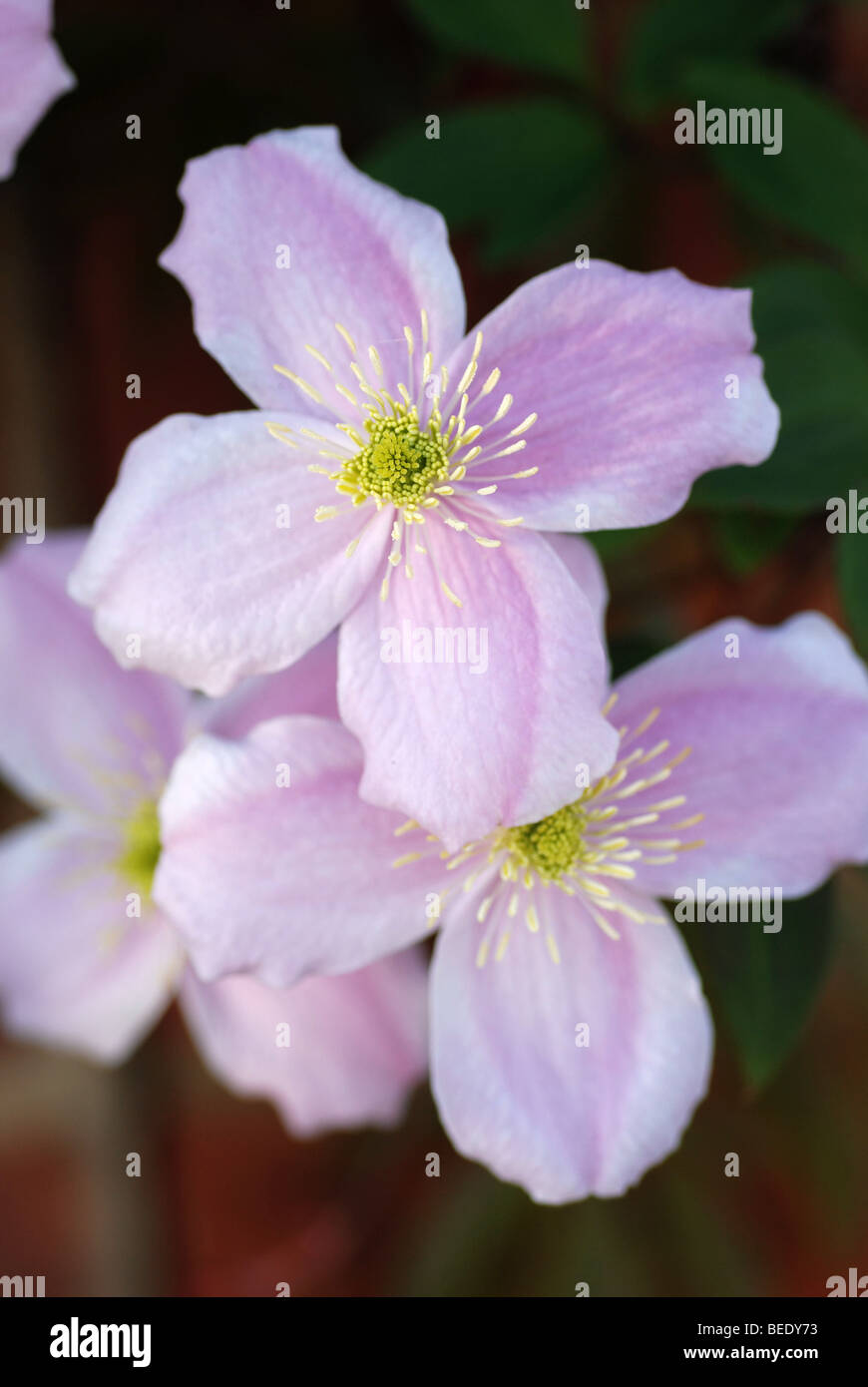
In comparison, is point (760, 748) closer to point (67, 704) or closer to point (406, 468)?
point (406, 468)

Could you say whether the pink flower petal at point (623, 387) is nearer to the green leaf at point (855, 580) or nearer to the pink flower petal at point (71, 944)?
the green leaf at point (855, 580)

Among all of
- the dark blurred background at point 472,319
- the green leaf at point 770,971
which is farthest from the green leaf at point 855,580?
the green leaf at point 770,971

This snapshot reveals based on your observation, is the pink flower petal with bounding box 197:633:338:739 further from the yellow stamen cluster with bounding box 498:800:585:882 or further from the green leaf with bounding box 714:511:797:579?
the green leaf with bounding box 714:511:797:579

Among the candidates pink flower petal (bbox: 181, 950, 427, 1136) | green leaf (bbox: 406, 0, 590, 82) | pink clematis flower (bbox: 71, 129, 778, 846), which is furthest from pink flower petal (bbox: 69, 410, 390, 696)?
green leaf (bbox: 406, 0, 590, 82)

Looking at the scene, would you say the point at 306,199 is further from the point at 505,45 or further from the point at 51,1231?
the point at 51,1231

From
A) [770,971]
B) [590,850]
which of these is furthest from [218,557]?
[770,971]

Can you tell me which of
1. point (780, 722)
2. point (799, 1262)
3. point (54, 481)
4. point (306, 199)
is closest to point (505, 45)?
point (306, 199)
